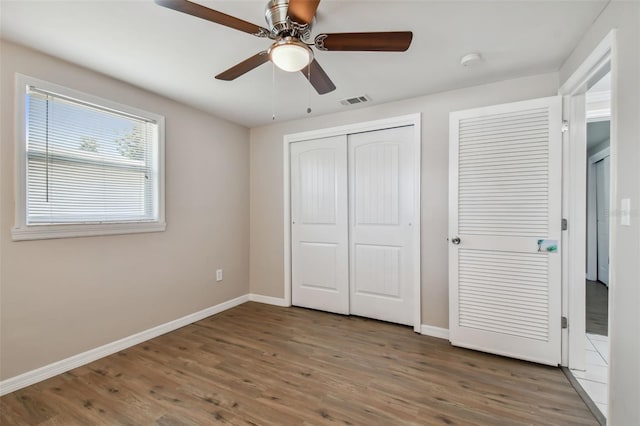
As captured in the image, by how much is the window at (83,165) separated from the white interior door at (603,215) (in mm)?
6231

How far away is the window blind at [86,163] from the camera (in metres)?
2.18

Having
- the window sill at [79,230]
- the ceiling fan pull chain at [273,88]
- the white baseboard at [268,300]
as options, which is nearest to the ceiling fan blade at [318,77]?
the ceiling fan pull chain at [273,88]

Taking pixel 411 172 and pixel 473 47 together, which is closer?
pixel 473 47

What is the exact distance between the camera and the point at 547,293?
232 centimetres

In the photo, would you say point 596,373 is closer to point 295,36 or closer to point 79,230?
point 295,36

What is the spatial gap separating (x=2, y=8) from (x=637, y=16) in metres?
3.32

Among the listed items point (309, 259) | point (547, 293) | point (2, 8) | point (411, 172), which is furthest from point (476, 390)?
point (2, 8)

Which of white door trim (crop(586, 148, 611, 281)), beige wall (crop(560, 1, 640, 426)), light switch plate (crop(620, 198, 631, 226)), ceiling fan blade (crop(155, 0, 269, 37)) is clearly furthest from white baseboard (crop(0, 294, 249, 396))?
white door trim (crop(586, 148, 611, 281))

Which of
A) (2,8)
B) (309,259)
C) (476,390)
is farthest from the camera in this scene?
(309,259)

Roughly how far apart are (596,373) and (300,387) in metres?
2.19

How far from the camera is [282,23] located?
1.54m

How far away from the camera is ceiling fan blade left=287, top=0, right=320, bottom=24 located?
4.32 feet

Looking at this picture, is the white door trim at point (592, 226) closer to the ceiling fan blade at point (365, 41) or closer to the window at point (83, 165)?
the ceiling fan blade at point (365, 41)

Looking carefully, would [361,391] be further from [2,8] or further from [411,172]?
[2,8]
